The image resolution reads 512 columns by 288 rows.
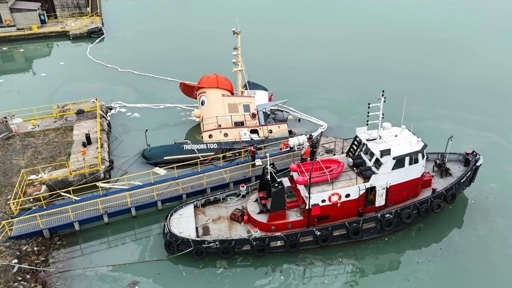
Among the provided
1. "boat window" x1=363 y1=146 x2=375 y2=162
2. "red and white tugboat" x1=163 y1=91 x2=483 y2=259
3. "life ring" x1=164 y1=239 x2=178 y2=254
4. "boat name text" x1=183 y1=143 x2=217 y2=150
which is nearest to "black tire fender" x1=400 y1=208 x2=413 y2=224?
"red and white tugboat" x1=163 y1=91 x2=483 y2=259

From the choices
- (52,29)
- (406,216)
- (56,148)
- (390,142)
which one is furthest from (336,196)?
(52,29)

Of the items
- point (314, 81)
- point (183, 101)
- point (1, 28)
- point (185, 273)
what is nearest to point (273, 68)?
point (314, 81)

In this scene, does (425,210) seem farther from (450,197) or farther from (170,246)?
(170,246)

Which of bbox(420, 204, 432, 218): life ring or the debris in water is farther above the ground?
bbox(420, 204, 432, 218): life ring

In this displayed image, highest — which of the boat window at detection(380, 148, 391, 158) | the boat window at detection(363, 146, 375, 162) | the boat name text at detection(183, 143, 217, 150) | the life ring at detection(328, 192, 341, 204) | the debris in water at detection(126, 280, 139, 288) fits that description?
the boat window at detection(380, 148, 391, 158)

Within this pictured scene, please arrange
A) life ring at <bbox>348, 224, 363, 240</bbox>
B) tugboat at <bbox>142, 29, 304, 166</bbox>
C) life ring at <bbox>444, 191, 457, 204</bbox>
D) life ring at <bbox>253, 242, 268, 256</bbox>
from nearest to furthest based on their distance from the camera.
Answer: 1. life ring at <bbox>253, 242, 268, 256</bbox>
2. life ring at <bbox>348, 224, 363, 240</bbox>
3. life ring at <bbox>444, 191, 457, 204</bbox>
4. tugboat at <bbox>142, 29, 304, 166</bbox>

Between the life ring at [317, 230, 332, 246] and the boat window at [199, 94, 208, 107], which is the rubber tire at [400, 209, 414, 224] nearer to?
the life ring at [317, 230, 332, 246]

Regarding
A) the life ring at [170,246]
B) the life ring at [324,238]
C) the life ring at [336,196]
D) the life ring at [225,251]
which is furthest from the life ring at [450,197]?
the life ring at [170,246]
